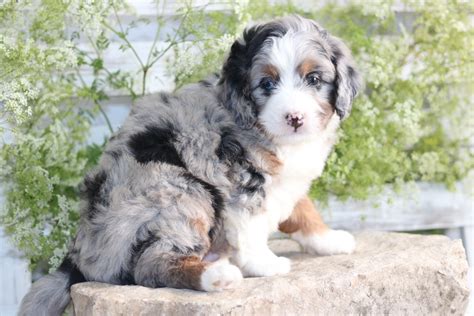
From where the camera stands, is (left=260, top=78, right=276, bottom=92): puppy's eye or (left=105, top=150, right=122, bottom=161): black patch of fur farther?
(left=105, top=150, right=122, bottom=161): black patch of fur

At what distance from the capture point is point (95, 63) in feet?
17.7

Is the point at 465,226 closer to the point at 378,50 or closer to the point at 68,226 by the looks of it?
the point at 378,50

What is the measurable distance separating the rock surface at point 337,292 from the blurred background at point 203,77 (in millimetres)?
1339

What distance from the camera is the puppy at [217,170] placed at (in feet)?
12.6

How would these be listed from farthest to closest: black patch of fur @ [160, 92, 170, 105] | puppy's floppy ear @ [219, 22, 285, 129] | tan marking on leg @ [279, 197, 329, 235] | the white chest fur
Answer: tan marking on leg @ [279, 197, 329, 235] < black patch of fur @ [160, 92, 170, 105] < the white chest fur < puppy's floppy ear @ [219, 22, 285, 129]

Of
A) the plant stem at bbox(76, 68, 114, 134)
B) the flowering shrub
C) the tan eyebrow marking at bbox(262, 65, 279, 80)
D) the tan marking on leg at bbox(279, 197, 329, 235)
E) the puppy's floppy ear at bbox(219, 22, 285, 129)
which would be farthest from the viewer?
the plant stem at bbox(76, 68, 114, 134)

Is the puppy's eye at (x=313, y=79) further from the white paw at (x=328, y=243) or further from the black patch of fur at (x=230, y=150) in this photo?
the white paw at (x=328, y=243)

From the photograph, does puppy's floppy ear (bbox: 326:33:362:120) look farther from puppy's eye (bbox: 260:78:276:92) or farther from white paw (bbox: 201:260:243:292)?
white paw (bbox: 201:260:243:292)

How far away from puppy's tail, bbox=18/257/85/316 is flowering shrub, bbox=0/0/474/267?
954mm

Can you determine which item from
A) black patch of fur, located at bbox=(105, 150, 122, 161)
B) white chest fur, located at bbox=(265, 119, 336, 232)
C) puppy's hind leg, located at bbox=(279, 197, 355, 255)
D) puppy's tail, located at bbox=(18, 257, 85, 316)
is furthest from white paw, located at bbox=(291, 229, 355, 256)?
puppy's tail, located at bbox=(18, 257, 85, 316)

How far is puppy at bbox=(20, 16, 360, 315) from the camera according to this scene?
3.85 meters

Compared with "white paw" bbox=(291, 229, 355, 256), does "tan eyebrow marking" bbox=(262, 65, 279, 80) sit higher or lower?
higher

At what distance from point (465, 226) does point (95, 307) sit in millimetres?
3984

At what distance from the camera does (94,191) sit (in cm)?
411
